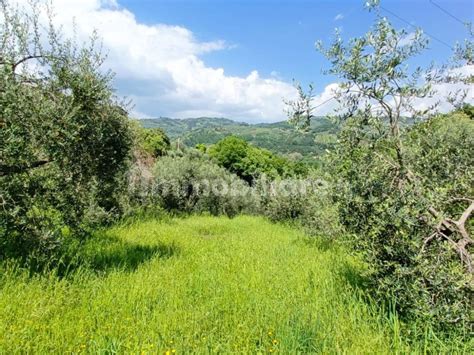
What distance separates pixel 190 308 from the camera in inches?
185

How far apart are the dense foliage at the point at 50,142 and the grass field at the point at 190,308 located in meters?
0.89

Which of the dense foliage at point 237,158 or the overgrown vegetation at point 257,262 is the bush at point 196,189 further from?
the dense foliage at point 237,158

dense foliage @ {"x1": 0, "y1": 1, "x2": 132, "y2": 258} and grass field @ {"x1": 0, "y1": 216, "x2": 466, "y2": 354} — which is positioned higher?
dense foliage @ {"x1": 0, "y1": 1, "x2": 132, "y2": 258}

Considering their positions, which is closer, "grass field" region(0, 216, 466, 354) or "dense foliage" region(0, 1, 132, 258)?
"grass field" region(0, 216, 466, 354)

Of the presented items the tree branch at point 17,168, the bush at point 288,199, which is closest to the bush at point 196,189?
the bush at point 288,199

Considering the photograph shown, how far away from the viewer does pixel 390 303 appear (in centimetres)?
428

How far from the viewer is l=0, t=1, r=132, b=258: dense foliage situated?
498cm

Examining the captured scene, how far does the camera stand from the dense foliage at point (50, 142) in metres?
4.98

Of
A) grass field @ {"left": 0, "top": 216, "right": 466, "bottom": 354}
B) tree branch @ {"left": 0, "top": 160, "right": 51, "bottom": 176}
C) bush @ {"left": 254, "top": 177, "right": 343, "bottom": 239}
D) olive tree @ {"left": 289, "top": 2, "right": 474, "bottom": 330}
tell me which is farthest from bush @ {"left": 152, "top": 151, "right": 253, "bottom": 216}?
olive tree @ {"left": 289, "top": 2, "right": 474, "bottom": 330}

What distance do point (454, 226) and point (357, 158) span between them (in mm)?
1541

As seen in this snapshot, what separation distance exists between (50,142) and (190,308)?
3563mm

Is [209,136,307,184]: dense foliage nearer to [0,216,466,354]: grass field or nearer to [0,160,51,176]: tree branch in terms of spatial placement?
[0,216,466,354]: grass field

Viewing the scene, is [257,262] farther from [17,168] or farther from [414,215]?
[17,168]

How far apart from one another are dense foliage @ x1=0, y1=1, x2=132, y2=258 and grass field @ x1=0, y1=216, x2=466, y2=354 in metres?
0.89
